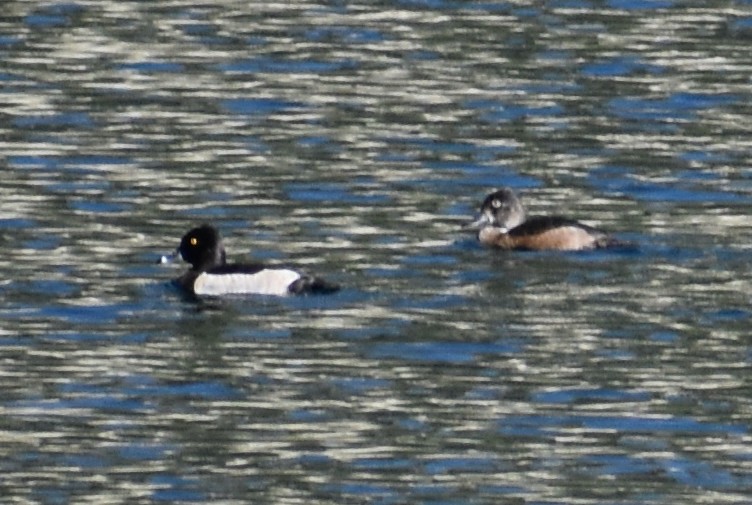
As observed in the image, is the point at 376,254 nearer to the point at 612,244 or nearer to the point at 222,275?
the point at 222,275

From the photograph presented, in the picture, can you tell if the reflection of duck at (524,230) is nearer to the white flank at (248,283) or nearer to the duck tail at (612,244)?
the duck tail at (612,244)

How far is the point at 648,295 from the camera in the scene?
57.2 ft

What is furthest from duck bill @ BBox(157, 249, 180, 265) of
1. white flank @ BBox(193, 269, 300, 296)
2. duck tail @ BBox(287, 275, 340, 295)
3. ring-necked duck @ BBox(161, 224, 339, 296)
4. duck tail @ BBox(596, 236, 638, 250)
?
duck tail @ BBox(596, 236, 638, 250)

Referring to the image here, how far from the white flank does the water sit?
11cm

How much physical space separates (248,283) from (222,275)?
0.36 m

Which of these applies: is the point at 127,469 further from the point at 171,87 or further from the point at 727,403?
the point at 171,87

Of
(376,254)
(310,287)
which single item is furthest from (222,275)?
(376,254)

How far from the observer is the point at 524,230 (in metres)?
19.6

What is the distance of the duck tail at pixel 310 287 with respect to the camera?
1744 centimetres

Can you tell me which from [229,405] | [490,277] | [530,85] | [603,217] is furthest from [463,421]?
[530,85]

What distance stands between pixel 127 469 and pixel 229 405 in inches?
53.1

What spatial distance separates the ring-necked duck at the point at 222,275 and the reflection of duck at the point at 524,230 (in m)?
2.02

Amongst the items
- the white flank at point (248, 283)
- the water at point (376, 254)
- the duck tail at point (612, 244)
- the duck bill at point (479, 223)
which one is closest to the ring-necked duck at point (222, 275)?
the white flank at point (248, 283)

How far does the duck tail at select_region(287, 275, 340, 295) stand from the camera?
17.4 meters
